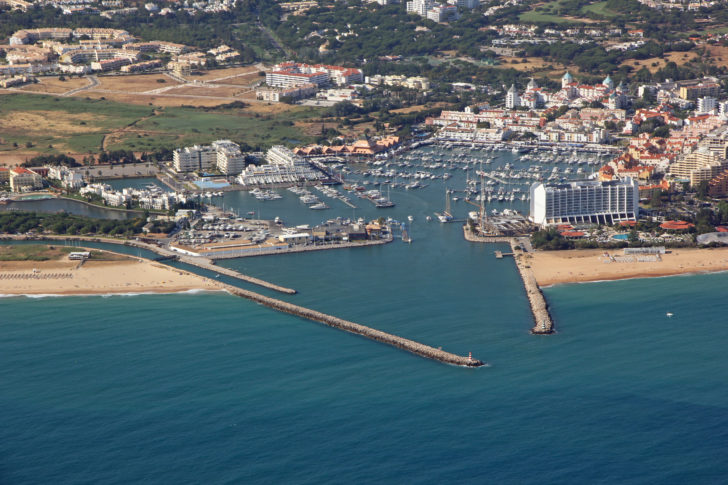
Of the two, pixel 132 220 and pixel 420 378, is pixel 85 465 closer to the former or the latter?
pixel 420 378

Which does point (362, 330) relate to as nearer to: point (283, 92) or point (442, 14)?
point (283, 92)

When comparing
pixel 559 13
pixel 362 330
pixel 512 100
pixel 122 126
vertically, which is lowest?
pixel 362 330

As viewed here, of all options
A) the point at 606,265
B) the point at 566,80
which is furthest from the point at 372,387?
the point at 566,80

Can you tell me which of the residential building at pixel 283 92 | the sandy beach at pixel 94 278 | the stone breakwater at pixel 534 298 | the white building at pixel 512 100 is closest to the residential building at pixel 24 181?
the sandy beach at pixel 94 278

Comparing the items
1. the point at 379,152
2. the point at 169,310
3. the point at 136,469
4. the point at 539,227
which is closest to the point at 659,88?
the point at 379,152

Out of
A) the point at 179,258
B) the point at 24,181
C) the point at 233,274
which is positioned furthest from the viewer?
the point at 24,181

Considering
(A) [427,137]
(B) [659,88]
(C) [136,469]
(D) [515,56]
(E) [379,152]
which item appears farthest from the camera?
(D) [515,56]
